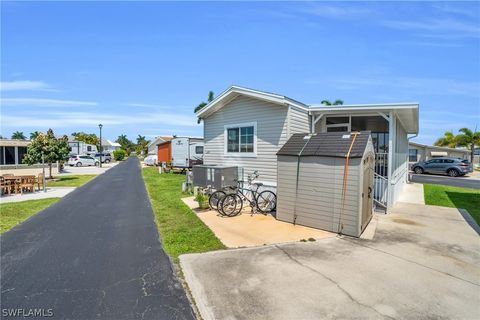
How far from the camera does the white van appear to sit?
23.2 m

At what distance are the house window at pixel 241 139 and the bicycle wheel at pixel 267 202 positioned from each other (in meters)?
1.99

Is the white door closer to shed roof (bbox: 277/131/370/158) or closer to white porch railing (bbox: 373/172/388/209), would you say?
white porch railing (bbox: 373/172/388/209)

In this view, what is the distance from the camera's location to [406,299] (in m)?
3.97

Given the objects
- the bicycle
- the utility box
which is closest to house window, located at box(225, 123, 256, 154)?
the utility box

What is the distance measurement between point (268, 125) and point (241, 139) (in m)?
1.62

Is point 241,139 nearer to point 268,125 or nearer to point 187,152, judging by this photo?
point 268,125

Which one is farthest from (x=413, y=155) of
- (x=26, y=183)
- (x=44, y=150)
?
(x=26, y=183)

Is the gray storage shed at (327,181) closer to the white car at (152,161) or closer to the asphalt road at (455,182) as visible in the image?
the asphalt road at (455,182)

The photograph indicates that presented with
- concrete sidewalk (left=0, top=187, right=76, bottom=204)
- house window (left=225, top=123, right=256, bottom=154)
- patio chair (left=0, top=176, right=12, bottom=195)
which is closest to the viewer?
house window (left=225, top=123, right=256, bottom=154)

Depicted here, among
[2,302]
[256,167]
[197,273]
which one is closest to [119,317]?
[197,273]

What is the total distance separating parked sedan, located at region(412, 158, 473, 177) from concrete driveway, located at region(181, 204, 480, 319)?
71.6 ft
